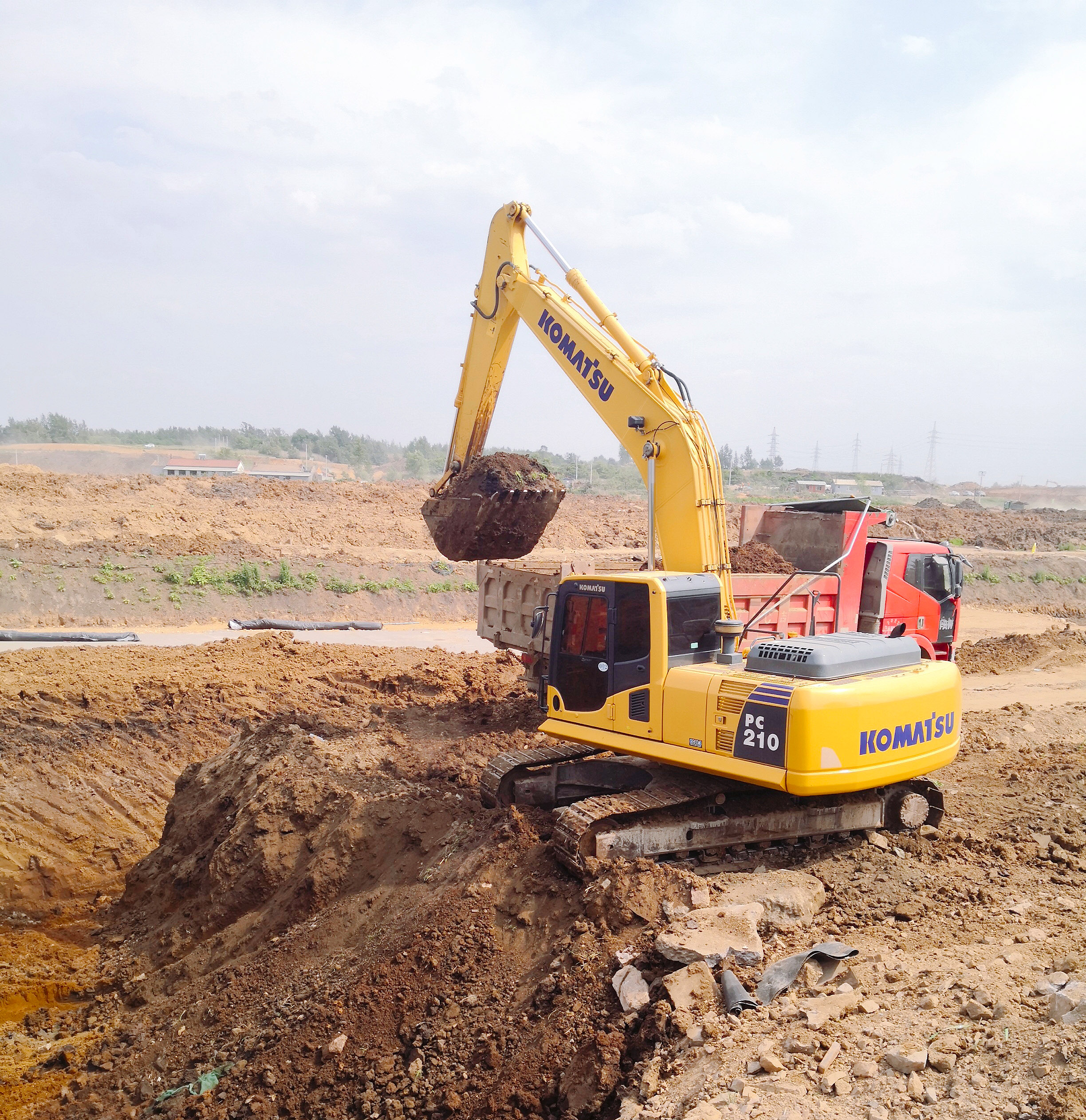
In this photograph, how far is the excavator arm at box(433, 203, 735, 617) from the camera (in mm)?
7520

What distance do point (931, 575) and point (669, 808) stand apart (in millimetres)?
6588

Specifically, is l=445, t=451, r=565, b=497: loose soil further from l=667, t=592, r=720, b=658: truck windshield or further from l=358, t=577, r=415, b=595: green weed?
l=358, t=577, r=415, b=595: green weed

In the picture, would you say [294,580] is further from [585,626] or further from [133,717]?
[585,626]

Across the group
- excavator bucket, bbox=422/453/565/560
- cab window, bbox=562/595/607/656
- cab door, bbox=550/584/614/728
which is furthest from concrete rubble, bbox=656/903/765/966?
excavator bucket, bbox=422/453/565/560

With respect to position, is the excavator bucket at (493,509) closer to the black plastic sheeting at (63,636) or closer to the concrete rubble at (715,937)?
the concrete rubble at (715,937)

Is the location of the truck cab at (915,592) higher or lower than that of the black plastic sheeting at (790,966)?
higher

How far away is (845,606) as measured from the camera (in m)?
10.6

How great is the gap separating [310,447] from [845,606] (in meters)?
67.9

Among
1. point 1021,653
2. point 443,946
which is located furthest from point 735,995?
point 1021,653

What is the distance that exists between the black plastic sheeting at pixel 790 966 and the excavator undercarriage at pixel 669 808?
1.32 metres

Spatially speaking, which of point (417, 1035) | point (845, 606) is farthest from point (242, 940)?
point (845, 606)

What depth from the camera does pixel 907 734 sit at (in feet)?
20.7

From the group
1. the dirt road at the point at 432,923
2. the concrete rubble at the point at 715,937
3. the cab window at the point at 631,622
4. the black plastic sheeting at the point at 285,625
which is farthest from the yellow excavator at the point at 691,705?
the black plastic sheeting at the point at 285,625

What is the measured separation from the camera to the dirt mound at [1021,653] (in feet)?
56.2
